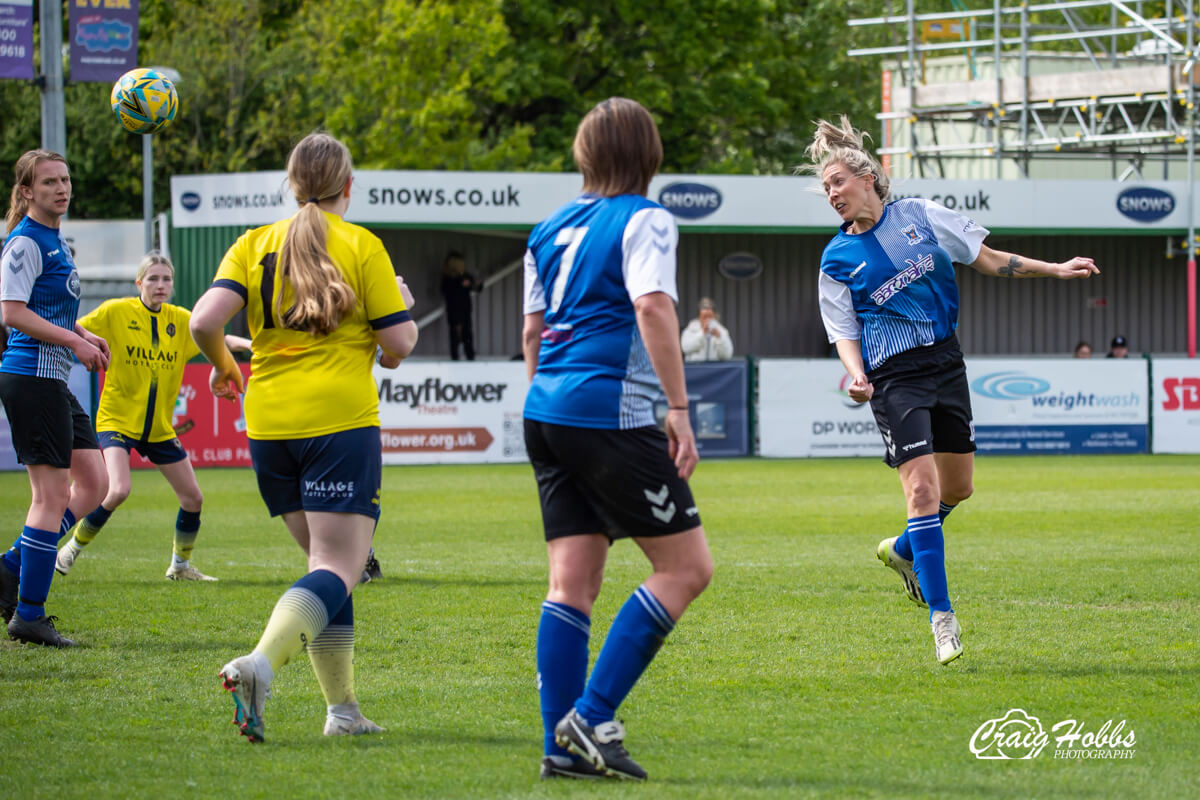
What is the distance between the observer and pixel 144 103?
8.99 meters

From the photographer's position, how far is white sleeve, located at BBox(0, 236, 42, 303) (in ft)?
20.5

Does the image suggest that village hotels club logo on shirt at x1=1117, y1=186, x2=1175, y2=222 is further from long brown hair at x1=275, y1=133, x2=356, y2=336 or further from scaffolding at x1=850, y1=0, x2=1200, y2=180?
long brown hair at x1=275, y1=133, x2=356, y2=336

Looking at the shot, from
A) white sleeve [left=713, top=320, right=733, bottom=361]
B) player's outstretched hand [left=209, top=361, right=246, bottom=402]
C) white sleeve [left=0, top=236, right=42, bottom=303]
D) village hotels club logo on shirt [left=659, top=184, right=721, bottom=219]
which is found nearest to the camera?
player's outstretched hand [left=209, top=361, right=246, bottom=402]

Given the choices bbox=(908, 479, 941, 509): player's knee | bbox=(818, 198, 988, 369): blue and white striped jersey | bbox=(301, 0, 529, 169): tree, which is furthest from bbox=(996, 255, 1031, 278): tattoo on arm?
bbox=(301, 0, 529, 169): tree

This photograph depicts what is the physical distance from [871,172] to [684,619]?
2358 mm

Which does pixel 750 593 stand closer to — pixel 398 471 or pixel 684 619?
pixel 684 619

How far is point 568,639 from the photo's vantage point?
4.07 m

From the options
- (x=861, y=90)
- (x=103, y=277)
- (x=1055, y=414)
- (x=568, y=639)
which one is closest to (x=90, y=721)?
(x=568, y=639)

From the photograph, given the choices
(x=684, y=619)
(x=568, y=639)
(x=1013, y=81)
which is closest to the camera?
(x=568, y=639)

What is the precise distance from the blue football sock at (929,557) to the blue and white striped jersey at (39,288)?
13.1 feet

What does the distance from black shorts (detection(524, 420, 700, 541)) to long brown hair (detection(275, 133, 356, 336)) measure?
793 mm

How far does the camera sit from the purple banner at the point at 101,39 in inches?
628

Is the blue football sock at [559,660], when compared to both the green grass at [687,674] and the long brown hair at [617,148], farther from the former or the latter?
the long brown hair at [617,148]

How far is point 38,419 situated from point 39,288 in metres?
0.60
